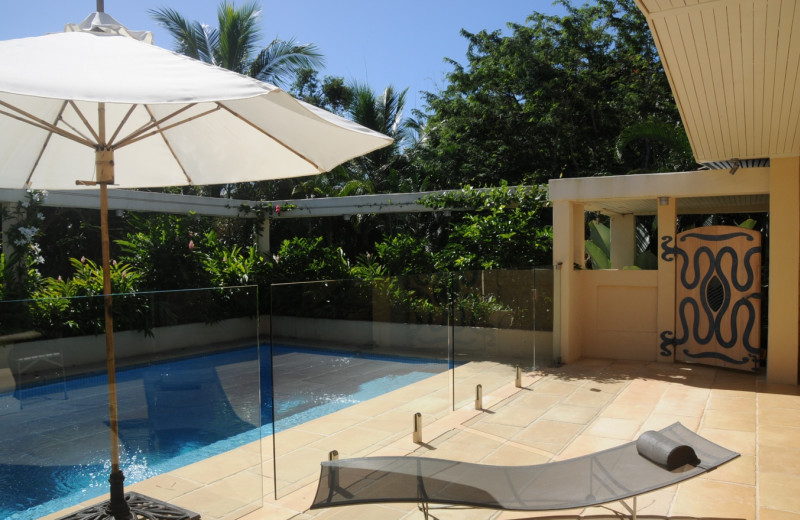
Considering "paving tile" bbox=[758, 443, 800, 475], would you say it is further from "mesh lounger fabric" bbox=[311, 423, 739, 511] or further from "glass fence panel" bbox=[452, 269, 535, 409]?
"glass fence panel" bbox=[452, 269, 535, 409]

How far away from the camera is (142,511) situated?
3443 mm

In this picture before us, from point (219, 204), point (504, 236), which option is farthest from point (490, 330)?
Answer: point (219, 204)

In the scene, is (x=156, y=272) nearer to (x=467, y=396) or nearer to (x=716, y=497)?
(x=467, y=396)

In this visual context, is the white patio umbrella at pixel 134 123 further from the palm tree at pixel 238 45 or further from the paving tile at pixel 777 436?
the palm tree at pixel 238 45

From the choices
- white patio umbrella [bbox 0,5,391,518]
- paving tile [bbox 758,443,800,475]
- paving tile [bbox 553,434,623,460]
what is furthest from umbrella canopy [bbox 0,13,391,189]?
paving tile [bbox 758,443,800,475]

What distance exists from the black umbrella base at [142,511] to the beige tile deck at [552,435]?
0.71ft

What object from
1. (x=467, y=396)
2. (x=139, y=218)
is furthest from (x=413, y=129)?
(x=467, y=396)

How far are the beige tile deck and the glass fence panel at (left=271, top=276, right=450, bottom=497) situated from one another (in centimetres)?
2

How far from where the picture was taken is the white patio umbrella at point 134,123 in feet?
8.53

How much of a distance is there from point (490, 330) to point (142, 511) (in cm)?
536

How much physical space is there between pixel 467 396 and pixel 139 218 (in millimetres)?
9220

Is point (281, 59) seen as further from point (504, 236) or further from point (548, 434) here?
point (548, 434)

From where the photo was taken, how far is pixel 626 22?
1772 centimetres

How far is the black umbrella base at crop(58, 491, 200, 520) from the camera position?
3.31m
